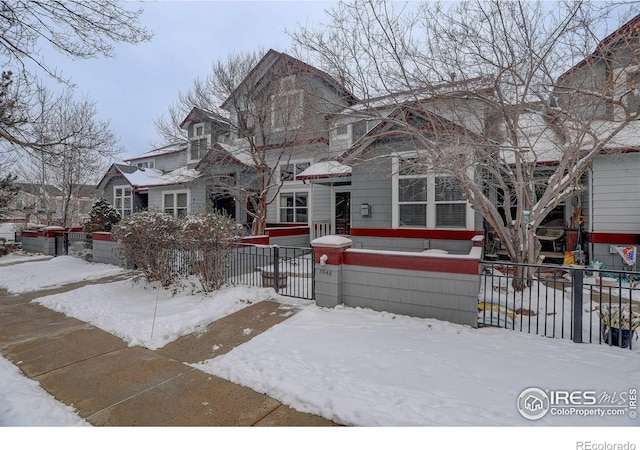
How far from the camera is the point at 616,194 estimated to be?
8469mm

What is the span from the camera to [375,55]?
665cm

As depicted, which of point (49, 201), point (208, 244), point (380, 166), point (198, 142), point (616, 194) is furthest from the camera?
point (49, 201)

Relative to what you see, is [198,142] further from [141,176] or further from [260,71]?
[141,176]

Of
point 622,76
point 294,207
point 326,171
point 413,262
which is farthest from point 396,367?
point 294,207

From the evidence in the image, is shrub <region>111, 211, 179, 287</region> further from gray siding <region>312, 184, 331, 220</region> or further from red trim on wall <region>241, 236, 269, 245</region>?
gray siding <region>312, 184, 331, 220</region>

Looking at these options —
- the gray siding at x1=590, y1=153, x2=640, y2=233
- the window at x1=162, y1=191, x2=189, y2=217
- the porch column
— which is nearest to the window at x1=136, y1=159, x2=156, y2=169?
the window at x1=162, y1=191, x2=189, y2=217

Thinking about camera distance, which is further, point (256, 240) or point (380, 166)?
point (256, 240)

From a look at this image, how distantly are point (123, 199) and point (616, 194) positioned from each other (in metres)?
23.6

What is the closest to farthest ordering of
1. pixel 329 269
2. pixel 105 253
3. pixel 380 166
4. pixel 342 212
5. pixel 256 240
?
pixel 329 269 → pixel 380 166 → pixel 256 240 → pixel 105 253 → pixel 342 212

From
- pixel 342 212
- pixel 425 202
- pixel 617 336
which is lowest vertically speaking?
pixel 617 336

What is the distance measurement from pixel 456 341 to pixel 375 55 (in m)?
5.64

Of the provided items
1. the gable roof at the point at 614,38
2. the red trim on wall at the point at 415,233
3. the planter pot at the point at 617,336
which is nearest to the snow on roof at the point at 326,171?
the red trim on wall at the point at 415,233

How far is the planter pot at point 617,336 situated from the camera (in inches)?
169

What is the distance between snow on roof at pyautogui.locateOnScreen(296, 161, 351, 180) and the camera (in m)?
10.6
